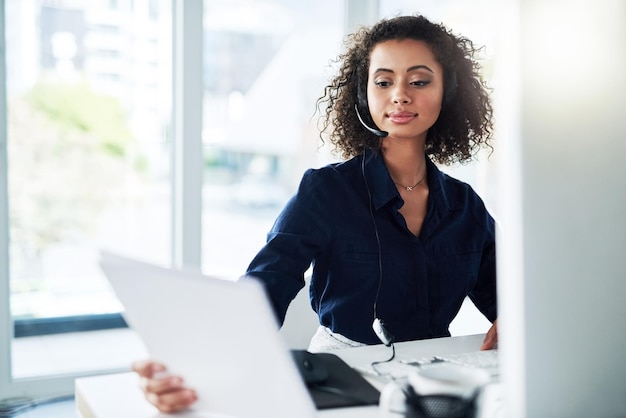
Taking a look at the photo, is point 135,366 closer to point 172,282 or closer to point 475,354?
point 172,282

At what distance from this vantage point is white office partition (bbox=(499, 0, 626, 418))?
0.72 m

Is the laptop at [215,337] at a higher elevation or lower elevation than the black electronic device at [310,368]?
higher

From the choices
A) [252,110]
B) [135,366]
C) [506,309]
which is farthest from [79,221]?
[506,309]

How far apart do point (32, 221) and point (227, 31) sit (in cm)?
122

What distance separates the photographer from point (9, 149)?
2.88m

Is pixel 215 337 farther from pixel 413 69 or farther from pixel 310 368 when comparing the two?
pixel 413 69

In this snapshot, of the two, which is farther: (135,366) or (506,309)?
(135,366)

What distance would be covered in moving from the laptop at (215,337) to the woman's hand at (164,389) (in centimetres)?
1

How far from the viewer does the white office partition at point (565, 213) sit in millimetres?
724

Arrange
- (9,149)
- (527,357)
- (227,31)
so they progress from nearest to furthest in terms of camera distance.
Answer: (527,357) < (9,149) < (227,31)

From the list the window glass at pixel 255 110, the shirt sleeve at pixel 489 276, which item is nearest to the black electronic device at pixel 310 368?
the shirt sleeve at pixel 489 276

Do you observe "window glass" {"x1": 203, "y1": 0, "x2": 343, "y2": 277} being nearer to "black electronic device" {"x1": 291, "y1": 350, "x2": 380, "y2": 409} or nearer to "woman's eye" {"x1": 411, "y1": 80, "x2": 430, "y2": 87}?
"woman's eye" {"x1": 411, "y1": 80, "x2": 430, "y2": 87}

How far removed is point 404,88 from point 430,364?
69 centimetres

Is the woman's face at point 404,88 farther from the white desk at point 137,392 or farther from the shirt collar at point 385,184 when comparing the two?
the white desk at point 137,392
